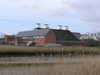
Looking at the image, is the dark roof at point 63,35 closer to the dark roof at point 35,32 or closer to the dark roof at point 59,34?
the dark roof at point 59,34

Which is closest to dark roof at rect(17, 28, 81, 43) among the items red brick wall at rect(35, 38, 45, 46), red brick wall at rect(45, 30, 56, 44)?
red brick wall at rect(45, 30, 56, 44)

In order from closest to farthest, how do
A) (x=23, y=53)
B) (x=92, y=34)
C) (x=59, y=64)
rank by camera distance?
(x=59, y=64) → (x=23, y=53) → (x=92, y=34)

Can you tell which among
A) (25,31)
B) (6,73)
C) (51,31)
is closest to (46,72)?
(6,73)

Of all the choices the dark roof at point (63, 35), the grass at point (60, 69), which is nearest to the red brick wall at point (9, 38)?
the dark roof at point (63, 35)

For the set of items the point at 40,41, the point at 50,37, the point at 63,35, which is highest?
the point at 63,35

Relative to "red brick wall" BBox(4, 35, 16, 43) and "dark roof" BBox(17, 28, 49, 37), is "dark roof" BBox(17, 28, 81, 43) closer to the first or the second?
"dark roof" BBox(17, 28, 49, 37)

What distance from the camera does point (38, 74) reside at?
8.27 m

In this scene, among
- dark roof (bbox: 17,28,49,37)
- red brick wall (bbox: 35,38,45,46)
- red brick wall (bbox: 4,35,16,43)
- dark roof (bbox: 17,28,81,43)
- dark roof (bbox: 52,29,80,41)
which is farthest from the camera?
red brick wall (bbox: 4,35,16,43)

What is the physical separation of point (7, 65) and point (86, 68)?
2633 mm

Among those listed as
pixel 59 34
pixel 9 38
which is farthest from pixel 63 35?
pixel 9 38

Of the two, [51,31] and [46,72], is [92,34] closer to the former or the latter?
[51,31]

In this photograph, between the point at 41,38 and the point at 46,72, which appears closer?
the point at 46,72

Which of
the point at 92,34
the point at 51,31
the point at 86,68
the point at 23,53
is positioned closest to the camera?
the point at 86,68

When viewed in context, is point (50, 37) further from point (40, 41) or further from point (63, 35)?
point (63, 35)
